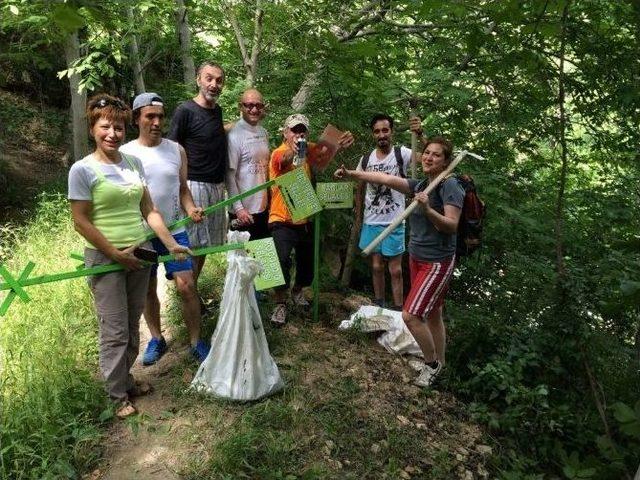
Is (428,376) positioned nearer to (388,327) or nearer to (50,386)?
(388,327)

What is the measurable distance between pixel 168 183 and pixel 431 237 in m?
1.95

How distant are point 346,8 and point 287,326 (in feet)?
13.0

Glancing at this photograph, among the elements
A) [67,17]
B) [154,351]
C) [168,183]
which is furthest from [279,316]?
[67,17]

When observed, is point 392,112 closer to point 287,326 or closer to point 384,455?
point 287,326

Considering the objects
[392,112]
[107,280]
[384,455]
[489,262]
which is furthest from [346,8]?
[384,455]

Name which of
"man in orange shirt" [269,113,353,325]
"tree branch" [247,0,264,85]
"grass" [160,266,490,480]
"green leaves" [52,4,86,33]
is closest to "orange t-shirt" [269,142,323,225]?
"man in orange shirt" [269,113,353,325]

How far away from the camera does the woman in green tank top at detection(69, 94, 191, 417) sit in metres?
2.87

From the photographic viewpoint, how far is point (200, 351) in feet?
12.4

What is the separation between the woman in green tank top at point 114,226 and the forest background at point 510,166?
49 centimetres

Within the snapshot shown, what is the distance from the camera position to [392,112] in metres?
5.73

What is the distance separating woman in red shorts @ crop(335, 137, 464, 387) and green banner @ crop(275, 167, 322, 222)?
68 centimetres

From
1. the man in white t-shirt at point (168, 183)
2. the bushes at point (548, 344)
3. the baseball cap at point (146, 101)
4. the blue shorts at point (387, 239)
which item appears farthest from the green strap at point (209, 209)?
the bushes at point (548, 344)

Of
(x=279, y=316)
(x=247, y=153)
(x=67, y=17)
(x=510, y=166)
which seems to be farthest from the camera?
(x=510, y=166)

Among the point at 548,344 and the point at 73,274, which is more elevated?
the point at 73,274
